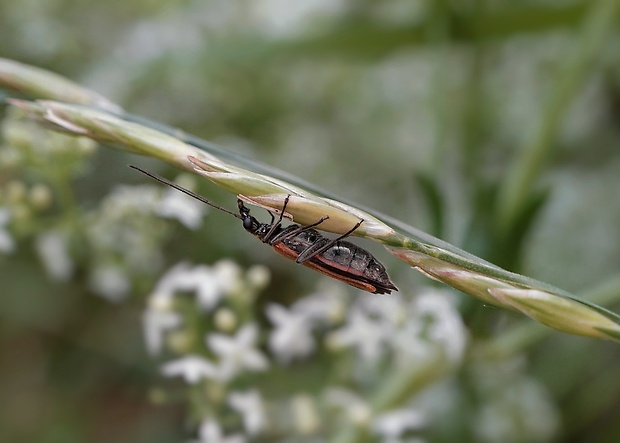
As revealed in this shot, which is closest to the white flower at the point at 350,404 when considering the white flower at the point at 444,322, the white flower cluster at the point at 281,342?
the white flower cluster at the point at 281,342

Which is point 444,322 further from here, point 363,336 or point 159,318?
point 159,318

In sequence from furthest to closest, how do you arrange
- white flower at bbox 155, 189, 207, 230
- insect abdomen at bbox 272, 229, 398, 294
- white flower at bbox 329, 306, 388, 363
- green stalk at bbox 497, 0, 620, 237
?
green stalk at bbox 497, 0, 620, 237 < white flower at bbox 329, 306, 388, 363 < white flower at bbox 155, 189, 207, 230 < insect abdomen at bbox 272, 229, 398, 294

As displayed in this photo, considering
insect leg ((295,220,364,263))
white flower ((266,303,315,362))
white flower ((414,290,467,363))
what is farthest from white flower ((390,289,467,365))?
insect leg ((295,220,364,263))

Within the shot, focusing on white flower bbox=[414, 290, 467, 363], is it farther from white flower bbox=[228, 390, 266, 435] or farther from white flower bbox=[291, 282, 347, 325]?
white flower bbox=[228, 390, 266, 435]

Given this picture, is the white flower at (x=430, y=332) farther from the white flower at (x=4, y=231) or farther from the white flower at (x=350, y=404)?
the white flower at (x=4, y=231)

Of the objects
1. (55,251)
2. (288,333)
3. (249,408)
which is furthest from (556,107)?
(55,251)

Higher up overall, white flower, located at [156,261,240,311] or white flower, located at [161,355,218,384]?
white flower, located at [156,261,240,311]
